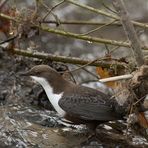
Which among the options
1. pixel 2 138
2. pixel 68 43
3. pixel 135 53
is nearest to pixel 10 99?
pixel 2 138

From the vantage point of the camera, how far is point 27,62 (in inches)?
221

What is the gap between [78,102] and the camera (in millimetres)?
4547

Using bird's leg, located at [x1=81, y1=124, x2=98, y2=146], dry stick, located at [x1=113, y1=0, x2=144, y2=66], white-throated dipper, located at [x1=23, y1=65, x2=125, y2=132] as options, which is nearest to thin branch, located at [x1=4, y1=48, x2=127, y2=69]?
white-throated dipper, located at [x1=23, y1=65, x2=125, y2=132]

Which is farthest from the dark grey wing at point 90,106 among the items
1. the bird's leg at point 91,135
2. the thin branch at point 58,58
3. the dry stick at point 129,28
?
the dry stick at point 129,28

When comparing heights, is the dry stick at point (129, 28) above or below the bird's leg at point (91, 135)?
above

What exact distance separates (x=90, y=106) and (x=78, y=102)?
95 millimetres

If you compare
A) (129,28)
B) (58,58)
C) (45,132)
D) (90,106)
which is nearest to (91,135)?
(90,106)

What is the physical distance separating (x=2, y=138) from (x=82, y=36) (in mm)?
1087

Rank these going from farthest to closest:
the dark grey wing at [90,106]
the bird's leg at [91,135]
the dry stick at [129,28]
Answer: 1. the bird's leg at [91,135]
2. the dark grey wing at [90,106]
3. the dry stick at [129,28]

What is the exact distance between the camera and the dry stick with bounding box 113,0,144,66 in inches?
137

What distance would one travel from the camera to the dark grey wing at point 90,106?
14.5 feet

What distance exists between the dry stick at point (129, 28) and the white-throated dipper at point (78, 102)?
2.00ft

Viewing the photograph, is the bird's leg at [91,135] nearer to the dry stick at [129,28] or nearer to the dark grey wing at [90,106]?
the dark grey wing at [90,106]

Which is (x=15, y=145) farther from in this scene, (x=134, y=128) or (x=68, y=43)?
(x=68, y=43)
